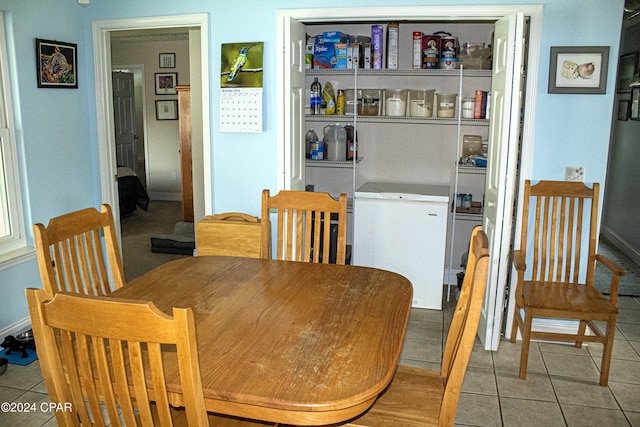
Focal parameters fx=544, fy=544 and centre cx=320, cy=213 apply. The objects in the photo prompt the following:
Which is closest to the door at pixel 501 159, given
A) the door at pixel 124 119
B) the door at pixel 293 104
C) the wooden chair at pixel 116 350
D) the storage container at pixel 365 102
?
the storage container at pixel 365 102

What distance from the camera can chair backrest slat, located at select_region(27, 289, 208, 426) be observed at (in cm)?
116

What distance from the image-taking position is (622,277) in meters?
4.79

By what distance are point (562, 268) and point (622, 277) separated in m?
1.79

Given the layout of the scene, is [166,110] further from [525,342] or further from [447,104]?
[525,342]

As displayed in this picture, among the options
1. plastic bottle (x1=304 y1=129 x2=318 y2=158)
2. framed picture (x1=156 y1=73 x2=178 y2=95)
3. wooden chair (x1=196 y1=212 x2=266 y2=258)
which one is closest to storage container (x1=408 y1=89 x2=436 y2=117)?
plastic bottle (x1=304 y1=129 x2=318 y2=158)

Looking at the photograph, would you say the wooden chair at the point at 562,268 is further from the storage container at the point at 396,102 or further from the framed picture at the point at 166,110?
the framed picture at the point at 166,110

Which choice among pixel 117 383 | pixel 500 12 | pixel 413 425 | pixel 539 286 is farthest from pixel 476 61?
pixel 117 383

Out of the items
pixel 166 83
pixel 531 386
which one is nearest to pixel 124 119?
pixel 166 83

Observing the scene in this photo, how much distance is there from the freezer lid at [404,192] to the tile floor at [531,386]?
0.93 m

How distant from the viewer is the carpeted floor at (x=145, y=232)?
4.89m

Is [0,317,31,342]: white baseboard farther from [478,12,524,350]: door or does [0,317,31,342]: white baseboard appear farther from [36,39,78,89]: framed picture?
[478,12,524,350]: door

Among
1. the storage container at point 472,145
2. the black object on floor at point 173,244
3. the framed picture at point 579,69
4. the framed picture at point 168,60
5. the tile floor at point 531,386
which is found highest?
the framed picture at point 168,60

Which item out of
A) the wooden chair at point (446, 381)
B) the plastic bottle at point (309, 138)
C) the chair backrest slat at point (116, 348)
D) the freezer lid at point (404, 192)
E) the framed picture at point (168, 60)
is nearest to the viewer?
the chair backrest slat at point (116, 348)

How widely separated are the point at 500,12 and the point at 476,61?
0.94 metres
